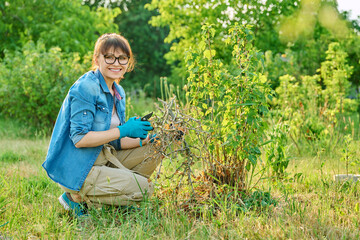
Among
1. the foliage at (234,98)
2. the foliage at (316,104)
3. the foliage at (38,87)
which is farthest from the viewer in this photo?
the foliage at (38,87)

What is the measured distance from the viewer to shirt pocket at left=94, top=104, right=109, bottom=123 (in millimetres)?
2676

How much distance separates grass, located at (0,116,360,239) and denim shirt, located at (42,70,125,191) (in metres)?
0.28

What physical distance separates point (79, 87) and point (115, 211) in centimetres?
97

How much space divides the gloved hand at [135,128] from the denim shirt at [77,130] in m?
0.21

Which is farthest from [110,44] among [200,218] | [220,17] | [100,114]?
[220,17]

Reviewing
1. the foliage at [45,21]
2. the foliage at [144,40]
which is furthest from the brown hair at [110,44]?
the foliage at [144,40]

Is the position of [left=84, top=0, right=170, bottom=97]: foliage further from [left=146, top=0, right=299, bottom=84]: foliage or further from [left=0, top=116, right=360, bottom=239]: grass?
[left=0, top=116, right=360, bottom=239]: grass

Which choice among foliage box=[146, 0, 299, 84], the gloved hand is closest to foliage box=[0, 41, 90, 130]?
foliage box=[146, 0, 299, 84]

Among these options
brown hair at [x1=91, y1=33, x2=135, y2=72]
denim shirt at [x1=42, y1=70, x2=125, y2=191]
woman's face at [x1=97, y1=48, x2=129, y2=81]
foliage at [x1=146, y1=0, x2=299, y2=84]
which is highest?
foliage at [x1=146, y1=0, x2=299, y2=84]

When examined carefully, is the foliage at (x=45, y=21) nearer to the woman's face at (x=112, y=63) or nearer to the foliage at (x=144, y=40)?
the woman's face at (x=112, y=63)

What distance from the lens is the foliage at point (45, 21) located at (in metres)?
11.1

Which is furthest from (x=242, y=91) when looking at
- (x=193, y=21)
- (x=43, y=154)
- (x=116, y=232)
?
(x=193, y=21)

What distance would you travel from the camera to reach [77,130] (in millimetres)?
2482

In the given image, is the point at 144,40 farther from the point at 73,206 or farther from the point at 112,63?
the point at 73,206
